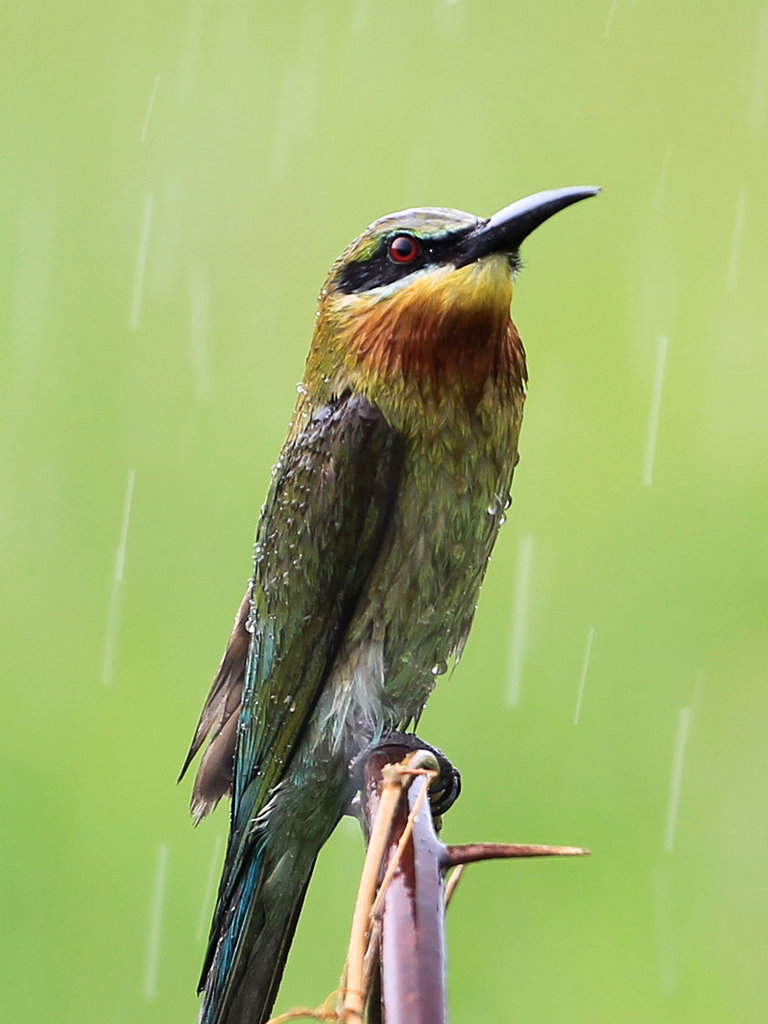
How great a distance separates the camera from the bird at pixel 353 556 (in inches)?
47.9

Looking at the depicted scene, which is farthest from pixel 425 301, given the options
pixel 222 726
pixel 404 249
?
pixel 222 726

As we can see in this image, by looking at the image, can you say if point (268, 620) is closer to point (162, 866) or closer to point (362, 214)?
point (162, 866)

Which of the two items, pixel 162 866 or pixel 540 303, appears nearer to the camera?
pixel 162 866

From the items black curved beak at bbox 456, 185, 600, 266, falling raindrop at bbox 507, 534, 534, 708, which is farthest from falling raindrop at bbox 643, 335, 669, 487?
black curved beak at bbox 456, 185, 600, 266

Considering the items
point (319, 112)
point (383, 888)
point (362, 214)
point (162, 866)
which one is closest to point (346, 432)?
point (383, 888)

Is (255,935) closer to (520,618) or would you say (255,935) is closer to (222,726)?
(222,726)

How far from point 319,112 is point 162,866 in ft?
5.11

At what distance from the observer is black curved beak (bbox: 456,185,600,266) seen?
100 cm

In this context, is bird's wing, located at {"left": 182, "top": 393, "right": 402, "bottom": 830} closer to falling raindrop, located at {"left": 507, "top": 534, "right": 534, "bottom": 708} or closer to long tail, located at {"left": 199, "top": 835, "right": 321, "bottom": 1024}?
long tail, located at {"left": 199, "top": 835, "right": 321, "bottom": 1024}

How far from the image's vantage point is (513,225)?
107 cm

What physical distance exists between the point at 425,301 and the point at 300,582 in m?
0.30

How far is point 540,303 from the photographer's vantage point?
254 centimetres

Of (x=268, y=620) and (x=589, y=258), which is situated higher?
(x=589, y=258)

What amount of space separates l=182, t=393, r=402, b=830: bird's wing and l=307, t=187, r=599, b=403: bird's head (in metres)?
0.05
